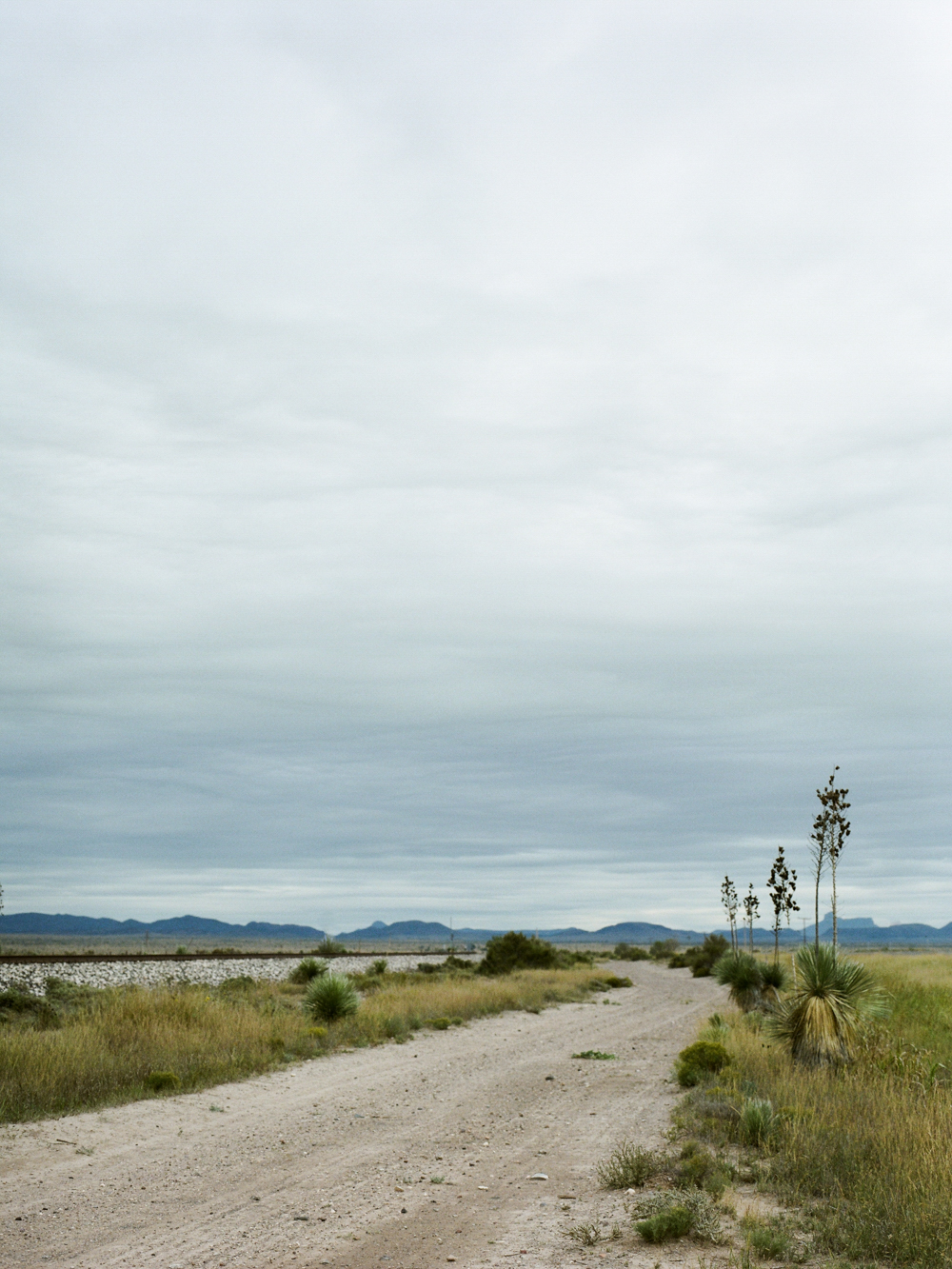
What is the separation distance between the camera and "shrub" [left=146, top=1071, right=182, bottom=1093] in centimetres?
1459

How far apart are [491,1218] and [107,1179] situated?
12.5 feet

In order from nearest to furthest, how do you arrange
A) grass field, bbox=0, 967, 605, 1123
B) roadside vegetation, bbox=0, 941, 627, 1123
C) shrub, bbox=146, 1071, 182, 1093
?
1. grass field, bbox=0, 967, 605, 1123
2. roadside vegetation, bbox=0, 941, 627, 1123
3. shrub, bbox=146, 1071, 182, 1093

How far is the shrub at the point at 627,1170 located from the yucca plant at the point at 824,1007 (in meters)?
6.44

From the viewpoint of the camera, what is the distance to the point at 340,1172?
1045cm

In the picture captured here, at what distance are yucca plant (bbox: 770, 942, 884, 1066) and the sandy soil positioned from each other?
85.3 inches

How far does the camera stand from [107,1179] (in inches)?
390

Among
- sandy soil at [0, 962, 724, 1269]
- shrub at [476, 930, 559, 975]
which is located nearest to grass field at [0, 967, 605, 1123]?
sandy soil at [0, 962, 724, 1269]

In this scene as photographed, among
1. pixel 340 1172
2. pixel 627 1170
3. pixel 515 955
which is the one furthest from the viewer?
pixel 515 955

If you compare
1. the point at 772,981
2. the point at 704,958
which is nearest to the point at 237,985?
the point at 772,981

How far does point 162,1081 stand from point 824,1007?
33.0ft

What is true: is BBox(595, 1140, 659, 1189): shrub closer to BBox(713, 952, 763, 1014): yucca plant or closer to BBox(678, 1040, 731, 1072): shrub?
BBox(678, 1040, 731, 1072): shrub

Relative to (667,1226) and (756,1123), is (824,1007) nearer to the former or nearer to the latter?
(756,1123)

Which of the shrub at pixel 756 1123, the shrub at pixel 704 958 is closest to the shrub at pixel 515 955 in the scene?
the shrub at pixel 704 958

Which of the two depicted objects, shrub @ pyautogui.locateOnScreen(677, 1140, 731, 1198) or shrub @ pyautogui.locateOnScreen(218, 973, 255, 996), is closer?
shrub @ pyautogui.locateOnScreen(677, 1140, 731, 1198)
